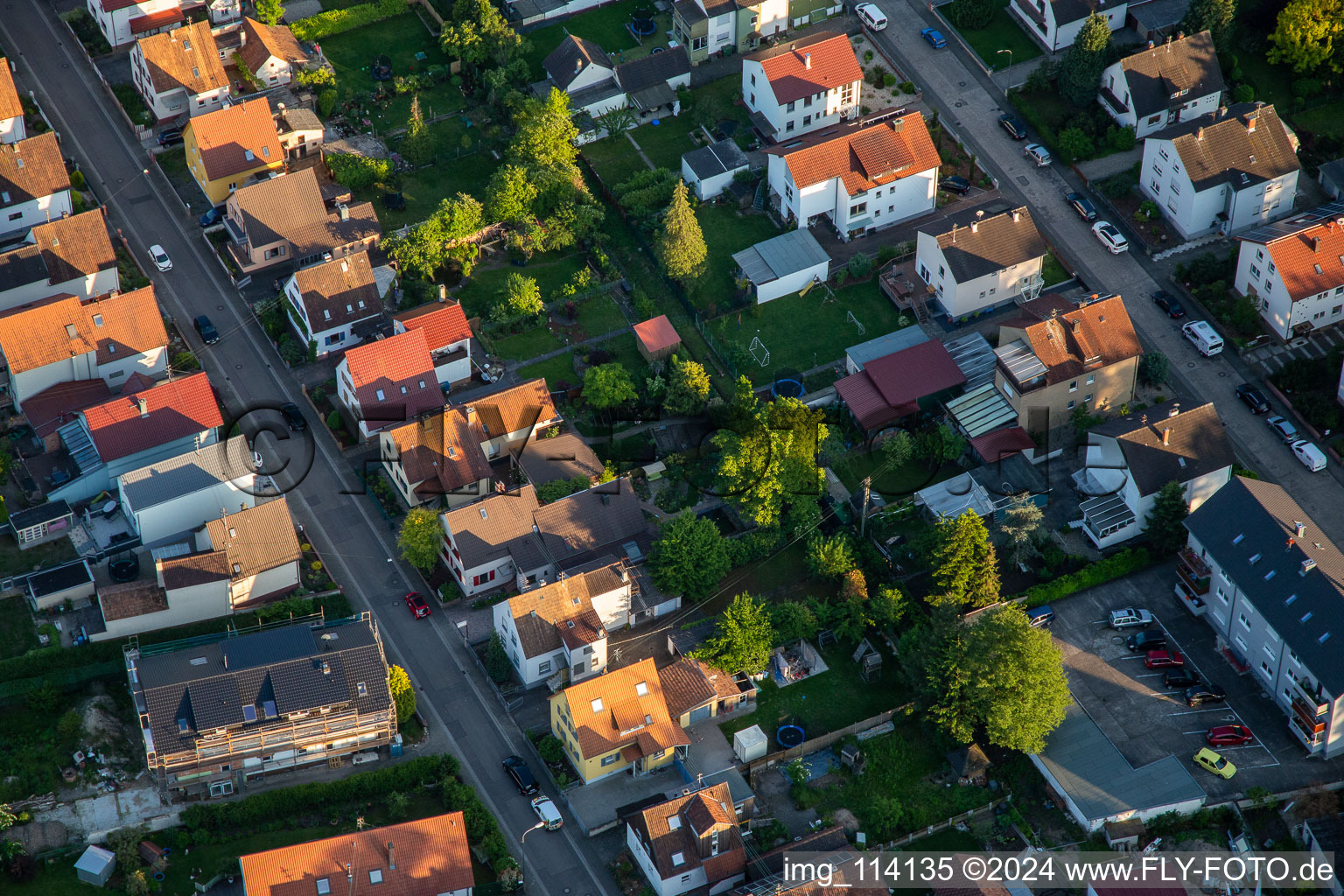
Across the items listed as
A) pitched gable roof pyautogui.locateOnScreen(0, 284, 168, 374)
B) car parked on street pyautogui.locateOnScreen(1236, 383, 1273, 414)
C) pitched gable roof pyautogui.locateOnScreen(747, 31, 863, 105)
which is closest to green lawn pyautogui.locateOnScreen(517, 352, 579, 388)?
pitched gable roof pyautogui.locateOnScreen(0, 284, 168, 374)

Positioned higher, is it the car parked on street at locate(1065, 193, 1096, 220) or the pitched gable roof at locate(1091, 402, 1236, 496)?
the car parked on street at locate(1065, 193, 1096, 220)

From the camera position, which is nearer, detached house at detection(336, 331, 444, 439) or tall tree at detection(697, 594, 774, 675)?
tall tree at detection(697, 594, 774, 675)

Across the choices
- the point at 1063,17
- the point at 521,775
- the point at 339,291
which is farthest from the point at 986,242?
the point at 521,775

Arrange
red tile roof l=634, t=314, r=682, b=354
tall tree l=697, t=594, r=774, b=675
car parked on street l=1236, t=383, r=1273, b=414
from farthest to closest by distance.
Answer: red tile roof l=634, t=314, r=682, b=354
car parked on street l=1236, t=383, r=1273, b=414
tall tree l=697, t=594, r=774, b=675

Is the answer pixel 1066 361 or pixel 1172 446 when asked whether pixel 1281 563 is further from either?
pixel 1066 361

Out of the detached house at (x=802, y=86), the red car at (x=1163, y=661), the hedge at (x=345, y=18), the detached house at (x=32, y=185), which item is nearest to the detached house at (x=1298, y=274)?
the red car at (x=1163, y=661)

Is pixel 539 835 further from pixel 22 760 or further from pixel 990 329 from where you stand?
pixel 990 329

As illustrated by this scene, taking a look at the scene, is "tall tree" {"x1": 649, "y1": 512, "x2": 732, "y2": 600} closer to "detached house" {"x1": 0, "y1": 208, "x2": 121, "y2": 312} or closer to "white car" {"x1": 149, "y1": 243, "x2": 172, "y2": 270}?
"white car" {"x1": 149, "y1": 243, "x2": 172, "y2": 270}

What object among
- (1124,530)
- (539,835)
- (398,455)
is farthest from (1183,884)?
(398,455)
